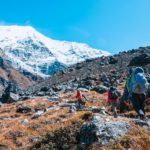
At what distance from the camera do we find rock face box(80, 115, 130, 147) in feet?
38.9

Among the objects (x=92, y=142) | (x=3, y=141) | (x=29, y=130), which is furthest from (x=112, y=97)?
(x=92, y=142)

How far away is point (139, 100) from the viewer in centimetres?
1477

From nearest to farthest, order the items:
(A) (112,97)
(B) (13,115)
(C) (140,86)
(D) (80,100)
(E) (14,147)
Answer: (C) (140,86), (E) (14,147), (A) (112,97), (D) (80,100), (B) (13,115)

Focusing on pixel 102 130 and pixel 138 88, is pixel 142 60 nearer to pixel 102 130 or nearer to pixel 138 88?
pixel 138 88

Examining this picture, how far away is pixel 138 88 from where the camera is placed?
47.4 ft

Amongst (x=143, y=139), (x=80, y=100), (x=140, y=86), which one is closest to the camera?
(x=143, y=139)

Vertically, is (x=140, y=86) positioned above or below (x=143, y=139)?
above

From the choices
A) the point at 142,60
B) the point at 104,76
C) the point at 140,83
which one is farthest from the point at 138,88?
the point at 142,60

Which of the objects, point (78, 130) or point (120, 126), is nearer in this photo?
point (120, 126)

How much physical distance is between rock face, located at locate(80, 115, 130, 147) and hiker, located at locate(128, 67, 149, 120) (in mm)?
2162

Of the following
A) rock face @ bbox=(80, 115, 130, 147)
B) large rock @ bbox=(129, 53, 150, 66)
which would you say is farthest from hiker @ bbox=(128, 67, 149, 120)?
large rock @ bbox=(129, 53, 150, 66)

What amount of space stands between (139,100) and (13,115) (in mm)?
21818

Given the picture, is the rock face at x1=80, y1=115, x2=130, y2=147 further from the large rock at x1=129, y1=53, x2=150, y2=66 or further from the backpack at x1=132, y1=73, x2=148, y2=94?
the large rock at x1=129, y1=53, x2=150, y2=66

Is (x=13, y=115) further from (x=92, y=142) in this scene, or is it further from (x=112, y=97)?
(x=92, y=142)
